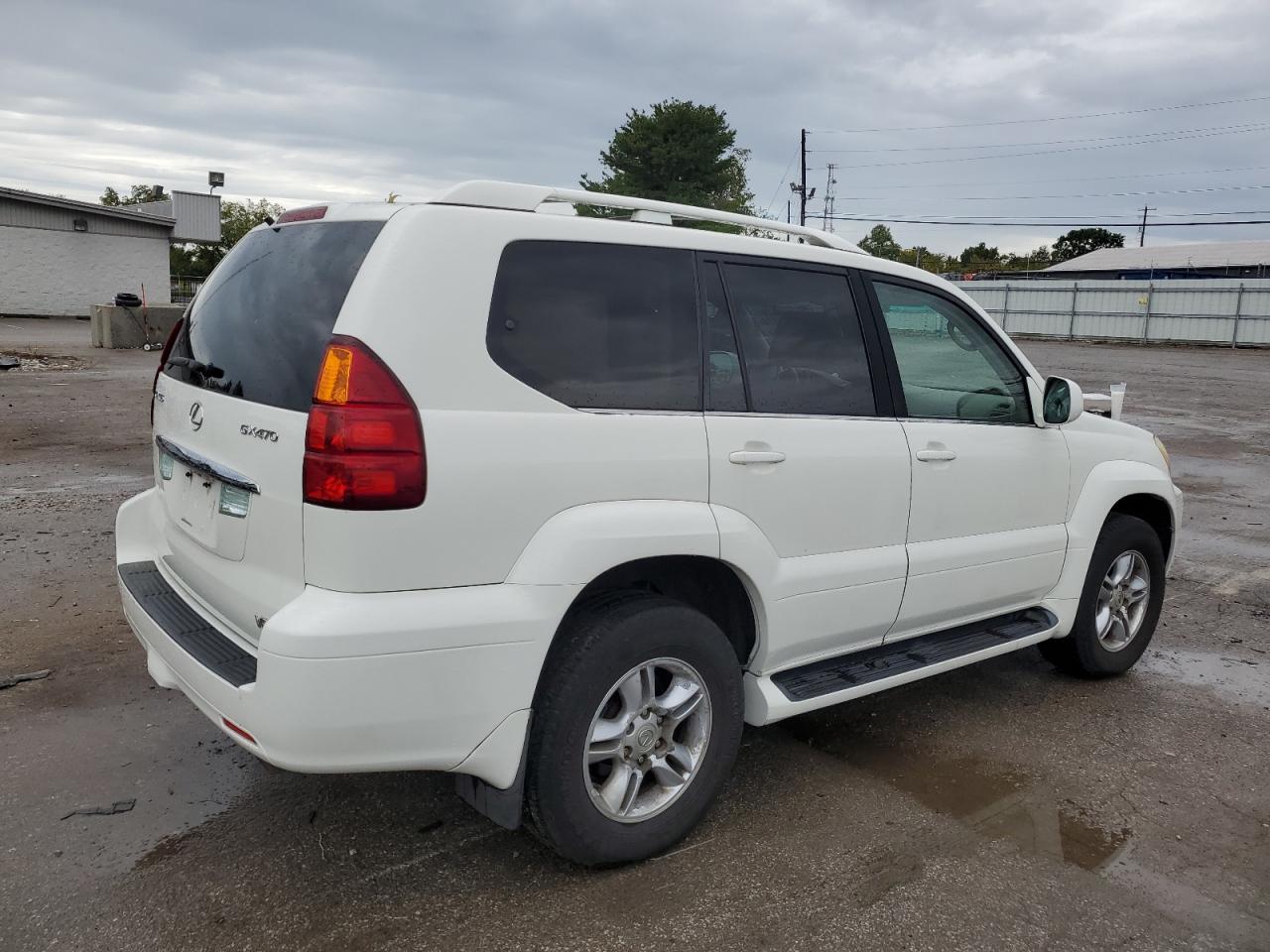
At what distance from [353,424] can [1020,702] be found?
3.40m

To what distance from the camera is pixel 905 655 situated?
377 cm

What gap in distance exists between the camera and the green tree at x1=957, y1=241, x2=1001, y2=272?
303 feet

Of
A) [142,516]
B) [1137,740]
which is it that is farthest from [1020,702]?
[142,516]

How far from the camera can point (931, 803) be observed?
3.50 metres

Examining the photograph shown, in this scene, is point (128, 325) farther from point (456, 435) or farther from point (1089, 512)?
point (456, 435)

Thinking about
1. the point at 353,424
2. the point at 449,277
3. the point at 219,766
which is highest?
the point at 449,277

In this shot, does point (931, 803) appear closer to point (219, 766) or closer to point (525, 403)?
point (525, 403)

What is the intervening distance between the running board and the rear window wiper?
Answer: 1930mm

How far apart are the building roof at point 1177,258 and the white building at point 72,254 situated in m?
60.9

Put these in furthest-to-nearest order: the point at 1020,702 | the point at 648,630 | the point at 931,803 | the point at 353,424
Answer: the point at 1020,702 → the point at 931,803 → the point at 648,630 → the point at 353,424

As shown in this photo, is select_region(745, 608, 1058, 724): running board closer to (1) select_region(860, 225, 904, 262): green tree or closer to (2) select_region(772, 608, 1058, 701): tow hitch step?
(2) select_region(772, 608, 1058, 701): tow hitch step

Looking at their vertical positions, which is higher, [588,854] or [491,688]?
[491,688]

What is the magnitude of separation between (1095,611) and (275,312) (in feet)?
Result: 12.2

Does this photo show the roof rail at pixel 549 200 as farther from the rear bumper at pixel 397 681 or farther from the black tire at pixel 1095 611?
the black tire at pixel 1095 611
